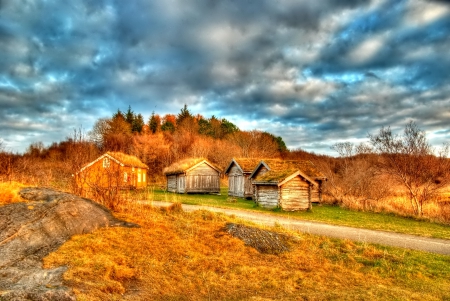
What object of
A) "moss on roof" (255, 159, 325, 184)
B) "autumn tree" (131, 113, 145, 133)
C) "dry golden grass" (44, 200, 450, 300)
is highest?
"autumn tree" (131, 113, 145, 133)

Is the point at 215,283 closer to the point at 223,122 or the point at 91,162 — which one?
the point at 91,162

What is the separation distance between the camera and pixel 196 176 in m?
38.9

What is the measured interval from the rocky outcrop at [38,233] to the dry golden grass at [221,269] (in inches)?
12.2

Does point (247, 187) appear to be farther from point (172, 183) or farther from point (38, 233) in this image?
point (38, 233)

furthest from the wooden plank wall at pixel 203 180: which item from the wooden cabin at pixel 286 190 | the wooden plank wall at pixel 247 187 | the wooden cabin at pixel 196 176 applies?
the wooden cabin at pixel 286 190

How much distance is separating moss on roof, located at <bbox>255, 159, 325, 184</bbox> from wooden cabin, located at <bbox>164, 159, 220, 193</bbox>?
11164 millimetres

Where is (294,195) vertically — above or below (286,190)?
below

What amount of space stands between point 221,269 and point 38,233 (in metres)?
4.25

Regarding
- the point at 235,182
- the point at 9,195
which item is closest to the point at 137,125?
the point at 235,182

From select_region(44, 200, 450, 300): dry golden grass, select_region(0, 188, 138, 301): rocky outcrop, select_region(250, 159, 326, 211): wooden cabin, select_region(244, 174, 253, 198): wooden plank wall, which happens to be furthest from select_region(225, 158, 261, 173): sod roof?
select_region(0, 188, 138, 301): rocky outcrop

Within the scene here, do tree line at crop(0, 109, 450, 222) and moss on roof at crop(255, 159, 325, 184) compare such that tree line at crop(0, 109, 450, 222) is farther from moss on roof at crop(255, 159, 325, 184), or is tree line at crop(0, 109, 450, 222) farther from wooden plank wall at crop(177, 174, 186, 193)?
wooden plank wall at crop(177, 174, 186, 193)

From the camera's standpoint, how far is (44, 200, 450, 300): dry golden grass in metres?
6.00

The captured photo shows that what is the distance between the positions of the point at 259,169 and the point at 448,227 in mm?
16222

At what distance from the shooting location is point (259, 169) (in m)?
31.1
